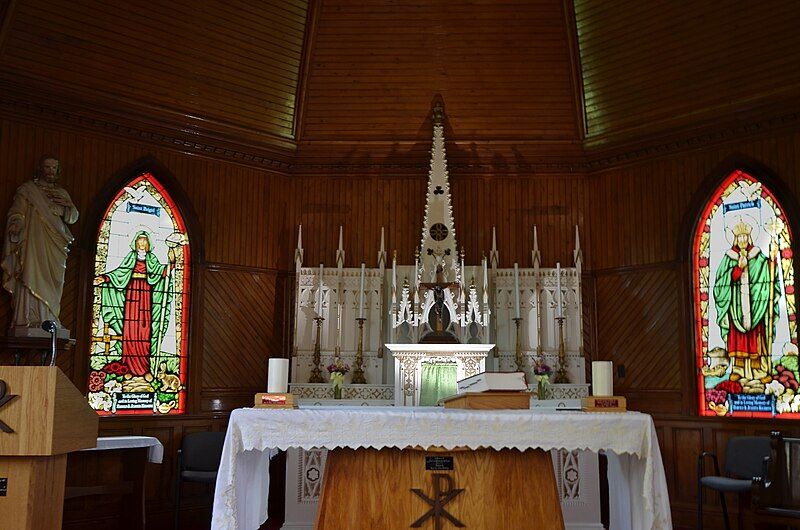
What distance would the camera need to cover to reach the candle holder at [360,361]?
9562mm

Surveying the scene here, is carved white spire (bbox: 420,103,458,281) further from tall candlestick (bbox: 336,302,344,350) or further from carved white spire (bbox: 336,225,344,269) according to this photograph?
tall candlestick (bbox: 336,302,344,350)

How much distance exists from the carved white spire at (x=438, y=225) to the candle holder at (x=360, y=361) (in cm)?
92

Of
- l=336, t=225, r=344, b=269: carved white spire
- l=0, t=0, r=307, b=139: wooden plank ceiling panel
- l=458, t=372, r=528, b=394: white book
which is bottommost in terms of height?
l=458, t=372, r=528, b=394: white book

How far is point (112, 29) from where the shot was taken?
9125mm

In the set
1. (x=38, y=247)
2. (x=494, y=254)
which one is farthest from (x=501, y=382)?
(x=38, y=247)

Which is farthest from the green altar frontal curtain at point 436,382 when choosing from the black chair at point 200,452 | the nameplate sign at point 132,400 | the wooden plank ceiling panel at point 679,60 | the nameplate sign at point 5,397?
the nameplate sign at point 5,397

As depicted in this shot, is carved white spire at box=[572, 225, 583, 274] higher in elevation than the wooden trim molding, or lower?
lower

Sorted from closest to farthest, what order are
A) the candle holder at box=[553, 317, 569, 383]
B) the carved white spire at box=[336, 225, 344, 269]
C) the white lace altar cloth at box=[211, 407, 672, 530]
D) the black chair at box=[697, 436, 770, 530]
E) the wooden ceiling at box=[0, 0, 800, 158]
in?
1. the white lace altar cloth at box=[211, 407, 672, 530]
2. the black chair at box=[697, 436, 770, 530]
3. the wooden ceiling at box=[0, 0, 800, 158]
4. the candle holder at box=[553, 317, 569, 383]
5. the carved white spire at box=[336, 225, 344, 269]

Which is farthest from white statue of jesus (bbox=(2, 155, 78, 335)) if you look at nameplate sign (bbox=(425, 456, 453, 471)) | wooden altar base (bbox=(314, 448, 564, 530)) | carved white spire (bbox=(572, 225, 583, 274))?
carved white spire (bbox=(572, 225, 583, 274))

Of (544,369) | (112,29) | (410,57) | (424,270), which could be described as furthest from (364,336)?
(112,29)

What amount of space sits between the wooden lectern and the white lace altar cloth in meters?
0.98

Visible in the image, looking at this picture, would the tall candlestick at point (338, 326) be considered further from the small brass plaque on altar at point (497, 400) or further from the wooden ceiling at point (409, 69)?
the small brass plaque on altar at point (497, 400)

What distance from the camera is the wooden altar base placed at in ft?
16.9

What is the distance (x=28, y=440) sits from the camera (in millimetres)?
4730
